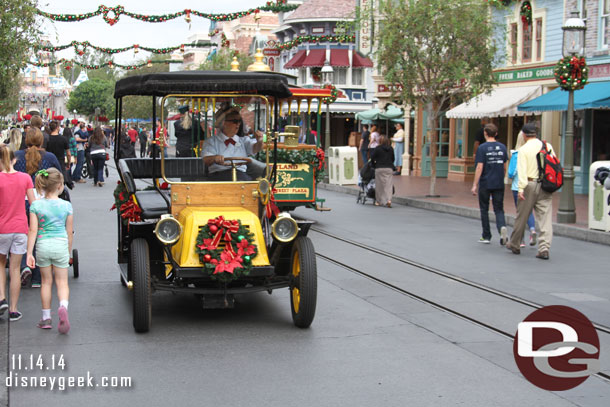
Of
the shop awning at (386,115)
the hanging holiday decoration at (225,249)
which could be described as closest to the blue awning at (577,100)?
the shop awning at (386,115)

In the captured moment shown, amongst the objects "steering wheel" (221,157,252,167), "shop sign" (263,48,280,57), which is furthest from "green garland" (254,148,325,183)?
"shop sign" (263,48,280,57)

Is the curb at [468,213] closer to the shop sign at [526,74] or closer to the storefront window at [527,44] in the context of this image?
the shop sign at [526,74]

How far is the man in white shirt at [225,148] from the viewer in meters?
8.59

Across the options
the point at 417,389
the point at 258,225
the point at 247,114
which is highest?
the point at 247,114

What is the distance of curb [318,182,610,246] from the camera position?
46.7 ft

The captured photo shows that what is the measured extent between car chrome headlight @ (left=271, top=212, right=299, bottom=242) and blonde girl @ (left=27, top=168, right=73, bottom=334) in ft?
5.82

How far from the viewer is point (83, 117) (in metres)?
134

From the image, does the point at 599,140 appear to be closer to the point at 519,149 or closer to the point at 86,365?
the point at 519,149

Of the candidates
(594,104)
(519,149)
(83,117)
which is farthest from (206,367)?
(83,117)

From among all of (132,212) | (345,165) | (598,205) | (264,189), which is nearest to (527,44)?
(345,165)

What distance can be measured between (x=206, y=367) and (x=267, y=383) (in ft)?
1.99

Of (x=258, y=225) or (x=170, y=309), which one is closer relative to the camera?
(x=258, y=225)

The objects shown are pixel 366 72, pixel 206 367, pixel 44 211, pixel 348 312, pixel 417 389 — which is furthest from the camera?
pixel 366 72

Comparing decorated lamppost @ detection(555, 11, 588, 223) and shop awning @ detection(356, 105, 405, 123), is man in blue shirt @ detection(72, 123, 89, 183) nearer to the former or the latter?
shop awning @ detection(356, 105, 405, 123)
